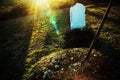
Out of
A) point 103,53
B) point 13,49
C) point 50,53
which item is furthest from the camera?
point 13,49

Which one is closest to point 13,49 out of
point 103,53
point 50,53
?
point 50,53

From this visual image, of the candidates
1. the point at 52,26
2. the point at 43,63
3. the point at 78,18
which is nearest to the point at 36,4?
the point at 52,26

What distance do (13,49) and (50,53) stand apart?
5.68 feet

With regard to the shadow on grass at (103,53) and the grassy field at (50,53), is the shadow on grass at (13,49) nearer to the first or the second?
the grassy field at (50,53)

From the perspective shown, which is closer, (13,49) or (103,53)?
(103,53)

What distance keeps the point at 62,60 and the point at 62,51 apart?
2.28 ft

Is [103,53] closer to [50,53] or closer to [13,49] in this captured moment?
[50,53]

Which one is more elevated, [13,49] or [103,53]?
[103,53]

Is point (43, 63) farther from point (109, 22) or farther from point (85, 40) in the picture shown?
point (109, 22)

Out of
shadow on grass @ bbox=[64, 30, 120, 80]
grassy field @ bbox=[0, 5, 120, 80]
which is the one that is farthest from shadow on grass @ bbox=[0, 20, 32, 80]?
shadow on grass @ bbox=[64, 30, 120, 80]

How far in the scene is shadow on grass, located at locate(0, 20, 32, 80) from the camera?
7.00 m

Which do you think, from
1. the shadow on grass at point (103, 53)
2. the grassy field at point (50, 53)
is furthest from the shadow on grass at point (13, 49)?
the shadow on grass at point (103, 53)

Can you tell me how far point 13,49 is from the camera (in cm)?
851

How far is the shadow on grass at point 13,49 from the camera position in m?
7.00
